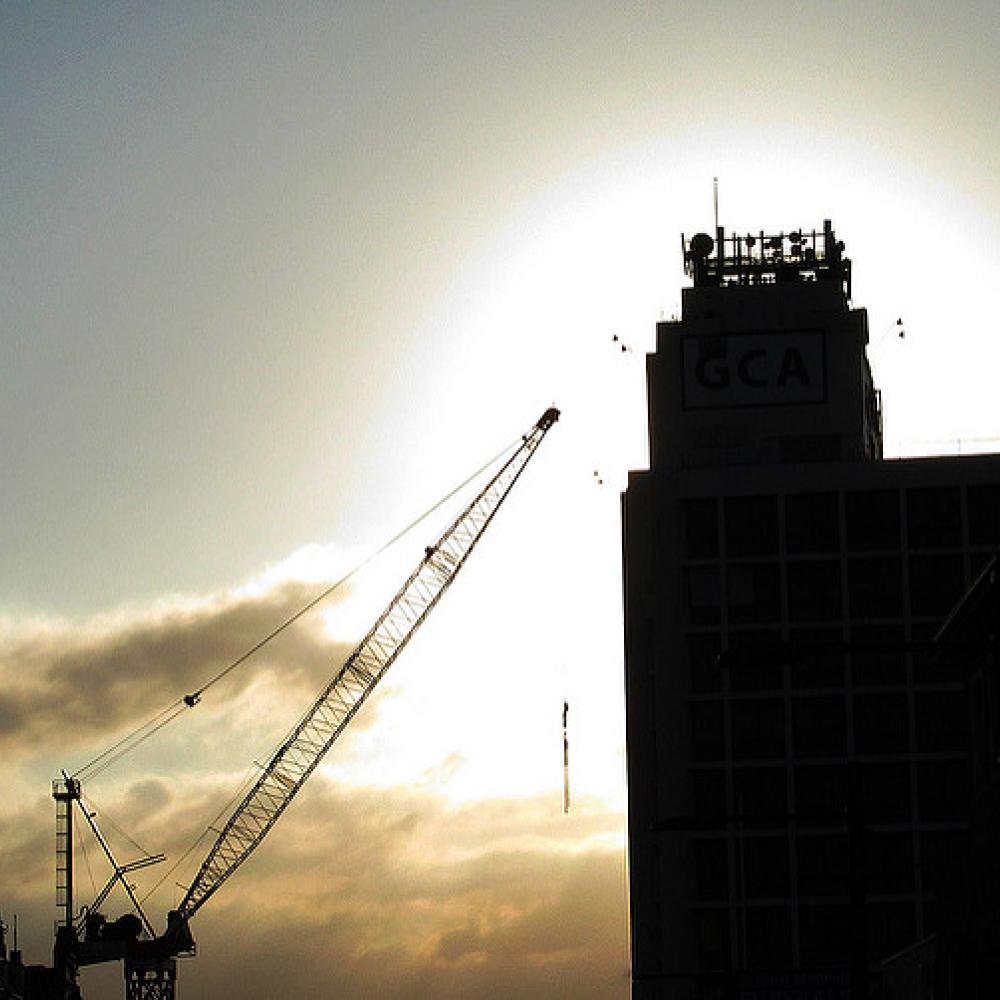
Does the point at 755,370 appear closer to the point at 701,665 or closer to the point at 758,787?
the point at 701,665

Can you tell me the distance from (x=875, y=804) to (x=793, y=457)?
88.4ft

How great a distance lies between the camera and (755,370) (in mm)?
174750

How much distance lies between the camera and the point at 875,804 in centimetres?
16038

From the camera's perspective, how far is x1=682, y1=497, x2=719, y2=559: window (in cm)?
16950

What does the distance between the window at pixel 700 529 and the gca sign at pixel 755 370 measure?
9.19 metres

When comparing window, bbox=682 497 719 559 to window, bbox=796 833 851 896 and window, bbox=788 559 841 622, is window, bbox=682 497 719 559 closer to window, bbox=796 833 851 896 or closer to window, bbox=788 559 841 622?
window, bbox=788 559 841 622

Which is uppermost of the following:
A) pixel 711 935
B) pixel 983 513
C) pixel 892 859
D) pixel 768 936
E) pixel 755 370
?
pixel 755 370

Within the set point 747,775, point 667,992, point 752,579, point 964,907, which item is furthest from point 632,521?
point 964,907

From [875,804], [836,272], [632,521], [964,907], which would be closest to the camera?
[964,907]

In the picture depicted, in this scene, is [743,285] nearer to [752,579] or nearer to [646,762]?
[752,579]

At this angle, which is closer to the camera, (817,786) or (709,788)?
(817,786)

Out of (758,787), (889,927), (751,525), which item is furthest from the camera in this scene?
(751,525)

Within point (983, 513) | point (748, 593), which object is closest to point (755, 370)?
point (748, 593)

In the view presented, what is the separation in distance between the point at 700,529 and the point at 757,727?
47.7ft
